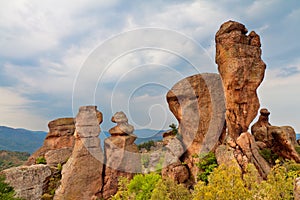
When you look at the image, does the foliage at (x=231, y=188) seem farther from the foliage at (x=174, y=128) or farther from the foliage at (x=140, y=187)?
the foliage at (x=174, y=128)

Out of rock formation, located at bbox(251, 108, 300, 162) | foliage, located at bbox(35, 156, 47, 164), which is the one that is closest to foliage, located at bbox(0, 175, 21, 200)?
foliage, located at bbox(35, 156, 47, 164)

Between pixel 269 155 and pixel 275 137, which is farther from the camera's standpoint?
pixel 275 137

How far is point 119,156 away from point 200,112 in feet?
37.4

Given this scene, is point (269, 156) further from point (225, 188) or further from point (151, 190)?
point (225, 188)

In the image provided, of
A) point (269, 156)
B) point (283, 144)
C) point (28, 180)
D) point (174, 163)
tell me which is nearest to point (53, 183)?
point (28, 180)

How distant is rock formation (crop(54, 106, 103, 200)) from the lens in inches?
1123

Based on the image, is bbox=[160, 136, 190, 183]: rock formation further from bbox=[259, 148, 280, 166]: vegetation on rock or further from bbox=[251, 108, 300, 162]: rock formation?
bbox=[251, 108, 300, 162]: rock formation

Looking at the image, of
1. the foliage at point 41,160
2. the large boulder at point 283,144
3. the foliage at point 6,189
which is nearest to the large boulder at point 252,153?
the large boulder at point 283,144

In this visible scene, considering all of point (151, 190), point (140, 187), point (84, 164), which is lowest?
point (151, 190)

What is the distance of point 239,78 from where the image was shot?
27672 mm

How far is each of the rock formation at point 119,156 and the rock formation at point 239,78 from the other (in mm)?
12178

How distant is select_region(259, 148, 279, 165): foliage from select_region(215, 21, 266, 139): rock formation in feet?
9.86

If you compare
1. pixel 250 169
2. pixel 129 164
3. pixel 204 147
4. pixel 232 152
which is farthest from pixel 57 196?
pixel 250 169

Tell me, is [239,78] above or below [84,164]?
above
